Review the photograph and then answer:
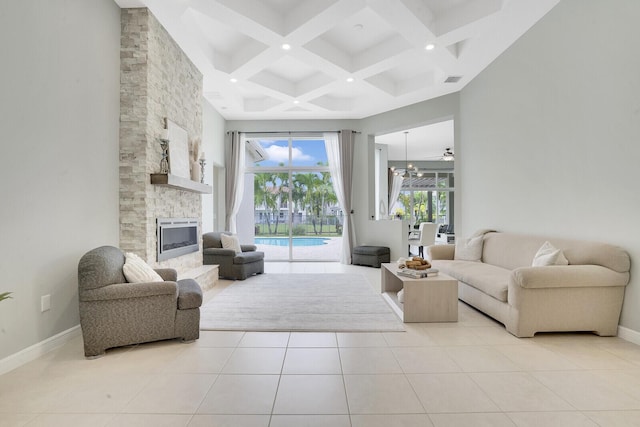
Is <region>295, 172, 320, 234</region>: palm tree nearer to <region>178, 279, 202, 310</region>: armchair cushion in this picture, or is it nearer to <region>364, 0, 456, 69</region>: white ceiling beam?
<region>364, 0, 456, 69</region>: white ceiling beam

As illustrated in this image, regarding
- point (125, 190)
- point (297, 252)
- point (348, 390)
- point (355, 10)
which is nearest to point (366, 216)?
point (297, 252)

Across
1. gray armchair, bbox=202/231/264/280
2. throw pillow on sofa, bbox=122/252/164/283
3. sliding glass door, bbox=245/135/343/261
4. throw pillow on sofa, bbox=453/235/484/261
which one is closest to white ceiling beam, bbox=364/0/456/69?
throw pillow on sofa, bbox=453/235/484/261

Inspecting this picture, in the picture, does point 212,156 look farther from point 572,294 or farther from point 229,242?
point 572,294

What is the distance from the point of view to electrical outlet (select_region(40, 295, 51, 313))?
8.92 feet

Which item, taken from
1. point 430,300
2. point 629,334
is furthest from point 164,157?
point 629,334

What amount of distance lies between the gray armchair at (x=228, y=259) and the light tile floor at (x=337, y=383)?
103 inches

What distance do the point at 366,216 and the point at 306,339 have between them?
16.7ft

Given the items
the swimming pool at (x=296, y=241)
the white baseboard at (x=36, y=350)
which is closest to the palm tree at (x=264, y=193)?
the swimming pool at (x=296, y=241)

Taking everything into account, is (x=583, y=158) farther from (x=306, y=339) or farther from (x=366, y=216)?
(x=366, y=216)

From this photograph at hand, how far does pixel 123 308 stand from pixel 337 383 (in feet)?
6.04

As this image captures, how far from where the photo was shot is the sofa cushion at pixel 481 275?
11.0 feet

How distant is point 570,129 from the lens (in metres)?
3.60

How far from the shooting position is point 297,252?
27.1 ft

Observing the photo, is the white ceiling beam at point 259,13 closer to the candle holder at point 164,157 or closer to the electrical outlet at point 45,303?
the candle holder at point 164,157
